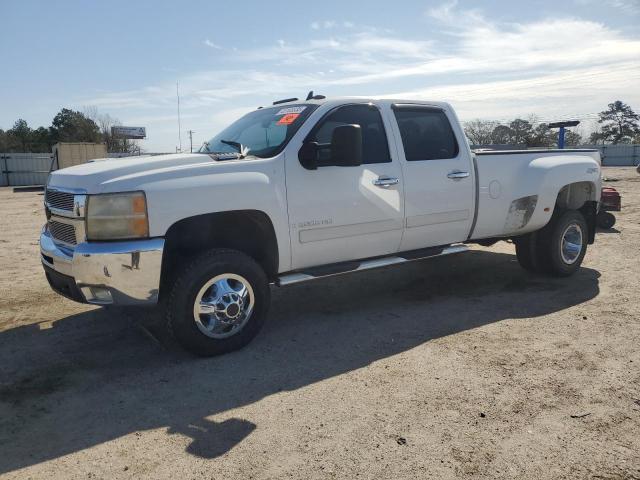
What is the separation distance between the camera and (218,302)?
4062mm

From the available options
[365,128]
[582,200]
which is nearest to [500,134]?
[582,200]

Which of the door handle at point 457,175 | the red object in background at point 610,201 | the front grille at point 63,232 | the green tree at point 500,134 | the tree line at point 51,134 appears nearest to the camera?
the front grille at point 63,232

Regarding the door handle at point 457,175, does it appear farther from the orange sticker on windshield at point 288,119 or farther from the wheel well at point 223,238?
the wheel well at point 223,238

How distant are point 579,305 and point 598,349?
1.24 m

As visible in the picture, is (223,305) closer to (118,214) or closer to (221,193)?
(221,193)

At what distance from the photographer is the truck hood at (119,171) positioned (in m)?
3.71

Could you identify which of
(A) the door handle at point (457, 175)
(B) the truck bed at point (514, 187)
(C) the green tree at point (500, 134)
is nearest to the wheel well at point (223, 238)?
(A) the door handle at point (457, 175)

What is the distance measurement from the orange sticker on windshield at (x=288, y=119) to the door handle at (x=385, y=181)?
0.90m

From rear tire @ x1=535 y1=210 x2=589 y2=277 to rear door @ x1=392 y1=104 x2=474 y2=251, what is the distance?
1.38 meters

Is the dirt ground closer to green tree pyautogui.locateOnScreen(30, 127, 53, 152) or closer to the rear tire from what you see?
the rear tire

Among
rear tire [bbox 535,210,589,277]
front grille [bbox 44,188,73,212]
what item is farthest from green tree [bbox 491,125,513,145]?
front grille [bbox 44,188,73,212]

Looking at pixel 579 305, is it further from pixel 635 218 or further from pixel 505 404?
pixel 635 218

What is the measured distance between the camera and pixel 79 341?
452cm

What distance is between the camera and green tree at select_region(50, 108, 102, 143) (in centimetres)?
5206
